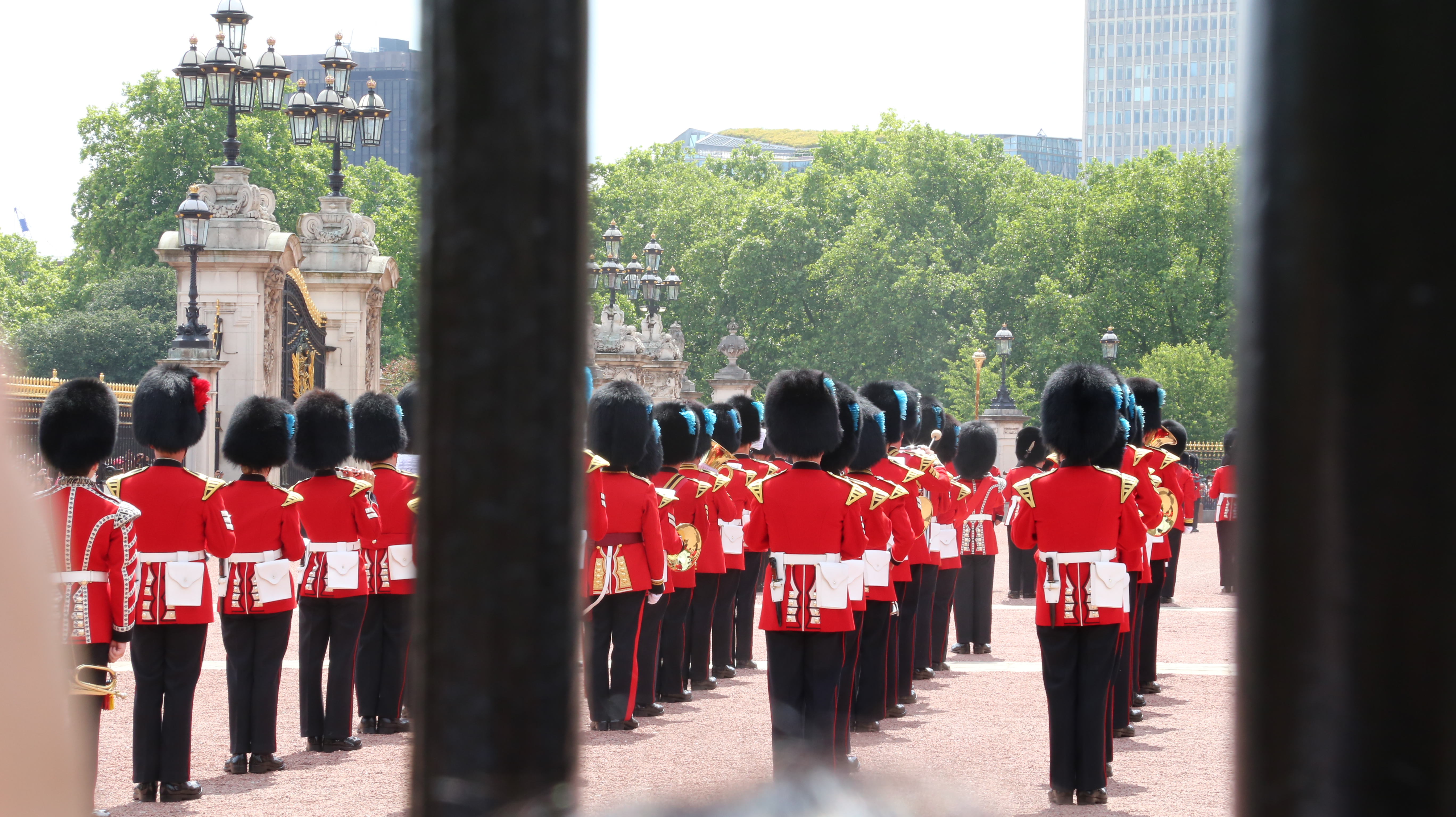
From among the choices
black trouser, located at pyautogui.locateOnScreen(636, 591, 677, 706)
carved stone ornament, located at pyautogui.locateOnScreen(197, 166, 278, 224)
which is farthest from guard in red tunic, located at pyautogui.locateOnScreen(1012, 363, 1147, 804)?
carved stone ornament, located at pyautogui.locateOnScreen(197, 166, 278, 224)

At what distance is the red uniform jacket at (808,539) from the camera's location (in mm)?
6750

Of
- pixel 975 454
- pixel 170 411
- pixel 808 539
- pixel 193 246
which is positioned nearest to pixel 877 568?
pixel 808 539

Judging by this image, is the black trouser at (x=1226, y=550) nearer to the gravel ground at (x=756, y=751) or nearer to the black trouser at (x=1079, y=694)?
the gravel ground at (x=756, y=751)

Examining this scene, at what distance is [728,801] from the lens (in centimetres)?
64

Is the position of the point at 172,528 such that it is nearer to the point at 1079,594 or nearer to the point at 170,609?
the point at 170,609

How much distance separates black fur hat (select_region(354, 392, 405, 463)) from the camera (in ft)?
29.2

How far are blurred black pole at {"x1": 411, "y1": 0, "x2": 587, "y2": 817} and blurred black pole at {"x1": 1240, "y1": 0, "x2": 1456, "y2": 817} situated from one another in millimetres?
325

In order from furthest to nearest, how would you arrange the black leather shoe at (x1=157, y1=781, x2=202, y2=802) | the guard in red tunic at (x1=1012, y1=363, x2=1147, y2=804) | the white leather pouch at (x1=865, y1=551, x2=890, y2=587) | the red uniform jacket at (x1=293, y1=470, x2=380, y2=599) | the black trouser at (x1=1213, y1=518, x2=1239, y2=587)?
the black trouser at (x1=1213, y1=518, x2=1239, y2=587) → the red uniform jacket at (x1=293, y1=470, x2=380, y2=599) → the white leather pouch at (x1=865, y1=551, x2=890, y2=587) → the black leather shoe at (x1=157, y1=781, x2=202, y2=802) → the guard in red tunic at (x1=1012, y1=363, x2=1147, y2=804)

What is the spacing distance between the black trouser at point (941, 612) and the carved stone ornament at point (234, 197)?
29.0 feet

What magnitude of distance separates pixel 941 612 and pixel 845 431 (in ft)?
12.3

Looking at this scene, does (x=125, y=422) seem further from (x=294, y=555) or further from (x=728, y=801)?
(x=728, y=801)

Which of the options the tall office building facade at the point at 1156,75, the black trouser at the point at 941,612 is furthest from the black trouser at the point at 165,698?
the tall office building facade at the point at 1156,75

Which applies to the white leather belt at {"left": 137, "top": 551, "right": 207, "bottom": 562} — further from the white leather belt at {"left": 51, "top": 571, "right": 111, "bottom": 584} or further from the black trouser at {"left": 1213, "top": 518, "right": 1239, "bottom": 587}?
the black trouser at {"left": 1213, "top": 518, "right": 1239, "bottom": 587}

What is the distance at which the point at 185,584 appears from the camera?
6676 millimetres
